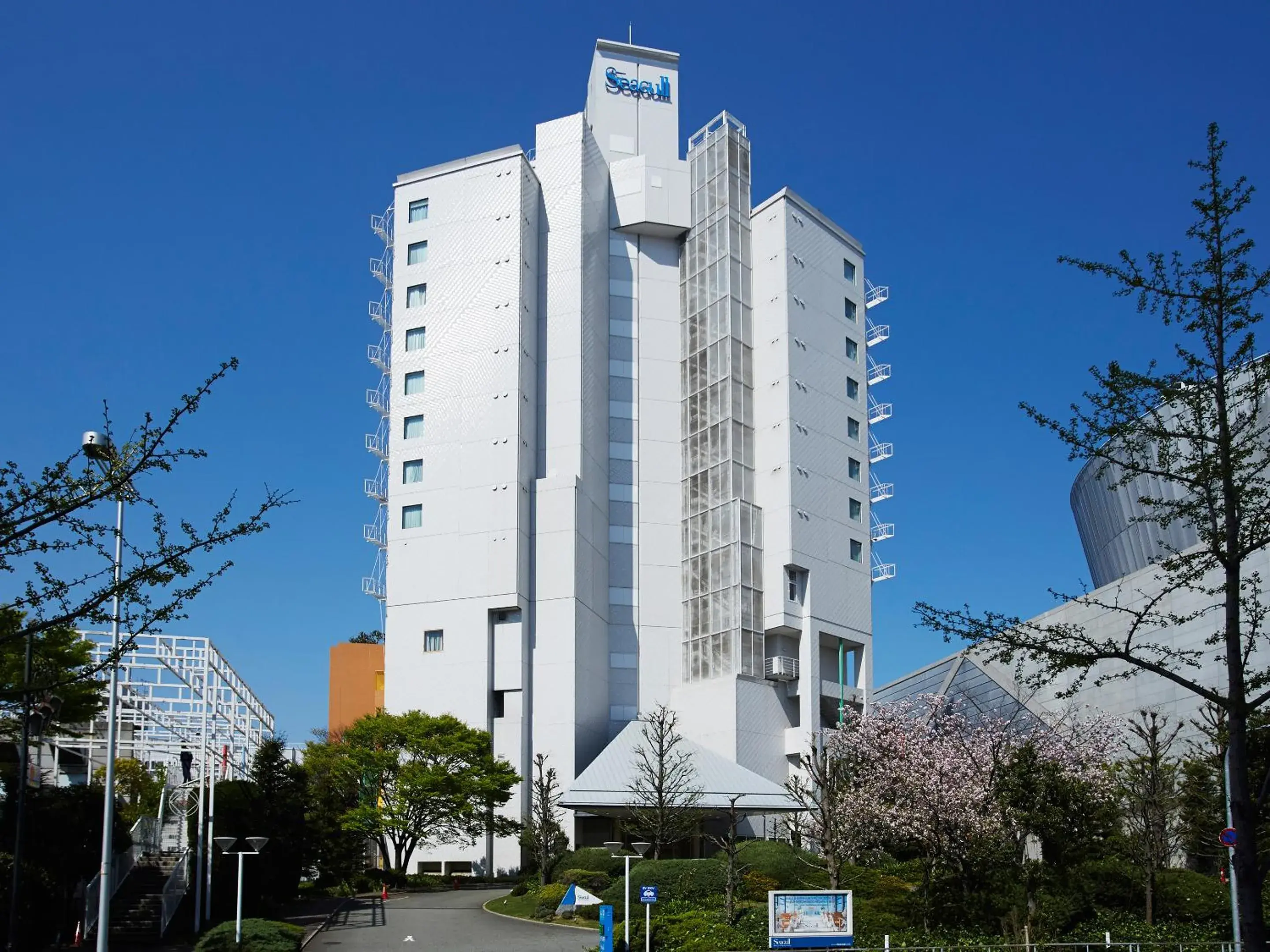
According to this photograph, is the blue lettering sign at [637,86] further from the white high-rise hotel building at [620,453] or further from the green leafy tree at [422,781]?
the green leafy tree at [422,781]

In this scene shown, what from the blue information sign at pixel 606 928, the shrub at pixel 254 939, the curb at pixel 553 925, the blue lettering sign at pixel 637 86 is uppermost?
the blue lettering sign at pixel 637 86

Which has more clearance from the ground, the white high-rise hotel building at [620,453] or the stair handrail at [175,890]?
the white high-rise hotel building at [620,453]

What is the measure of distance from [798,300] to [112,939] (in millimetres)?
53351

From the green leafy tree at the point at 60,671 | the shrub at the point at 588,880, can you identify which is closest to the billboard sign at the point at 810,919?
the green leafy tree at the point at 60,671

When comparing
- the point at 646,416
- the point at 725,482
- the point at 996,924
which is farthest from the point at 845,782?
the point at 646,416

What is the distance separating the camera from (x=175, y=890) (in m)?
40.0

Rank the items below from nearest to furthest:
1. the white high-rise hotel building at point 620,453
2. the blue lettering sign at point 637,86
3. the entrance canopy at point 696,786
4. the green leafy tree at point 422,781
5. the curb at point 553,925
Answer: the curb at point 553,925, the entrance canopy at point 696,786, the green leafy tree at point 422,781, the white high-rise hotel building at point 620,453, the blue lettering sign at point 637,86

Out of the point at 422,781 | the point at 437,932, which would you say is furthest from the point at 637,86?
the point at 437,932

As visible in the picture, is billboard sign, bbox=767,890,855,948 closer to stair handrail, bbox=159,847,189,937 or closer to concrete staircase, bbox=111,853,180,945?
stair handrail, bbox=159,847,189,937

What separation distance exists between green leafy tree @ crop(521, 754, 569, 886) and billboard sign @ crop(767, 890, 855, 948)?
23223 millimetres

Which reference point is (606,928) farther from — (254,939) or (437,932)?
(437,932)

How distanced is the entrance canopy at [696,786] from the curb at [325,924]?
1408cm

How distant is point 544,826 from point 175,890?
18993mm

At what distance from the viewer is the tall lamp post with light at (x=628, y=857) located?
33250 millimetres
